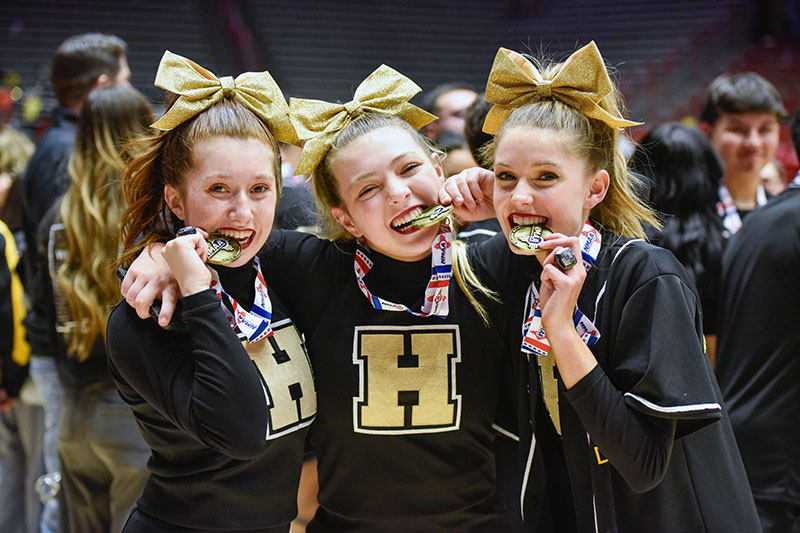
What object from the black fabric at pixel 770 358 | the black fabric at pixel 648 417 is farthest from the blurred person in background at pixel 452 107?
the black fabric at pixel 648 417

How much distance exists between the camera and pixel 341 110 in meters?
2.15

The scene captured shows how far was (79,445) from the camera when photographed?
2943 millimetres

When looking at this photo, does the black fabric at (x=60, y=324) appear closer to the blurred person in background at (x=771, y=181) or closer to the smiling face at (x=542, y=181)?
the smiling face at (x=542, y=181)

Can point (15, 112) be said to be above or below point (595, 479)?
above

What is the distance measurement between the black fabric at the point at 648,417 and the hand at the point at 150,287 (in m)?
0.92

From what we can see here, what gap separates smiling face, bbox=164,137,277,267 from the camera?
1.89 meters

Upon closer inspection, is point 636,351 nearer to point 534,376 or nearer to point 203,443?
point 534,376

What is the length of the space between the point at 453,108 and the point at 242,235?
2.64 metres

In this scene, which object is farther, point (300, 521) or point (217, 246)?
point (300, 521)

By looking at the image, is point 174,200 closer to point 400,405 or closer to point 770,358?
point 400,405

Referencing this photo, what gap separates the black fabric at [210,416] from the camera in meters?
1.72

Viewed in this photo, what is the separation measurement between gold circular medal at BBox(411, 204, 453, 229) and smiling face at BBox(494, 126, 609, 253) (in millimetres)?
171

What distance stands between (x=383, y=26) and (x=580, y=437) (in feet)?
41.1

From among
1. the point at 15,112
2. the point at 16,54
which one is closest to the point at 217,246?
the point at 15,112
